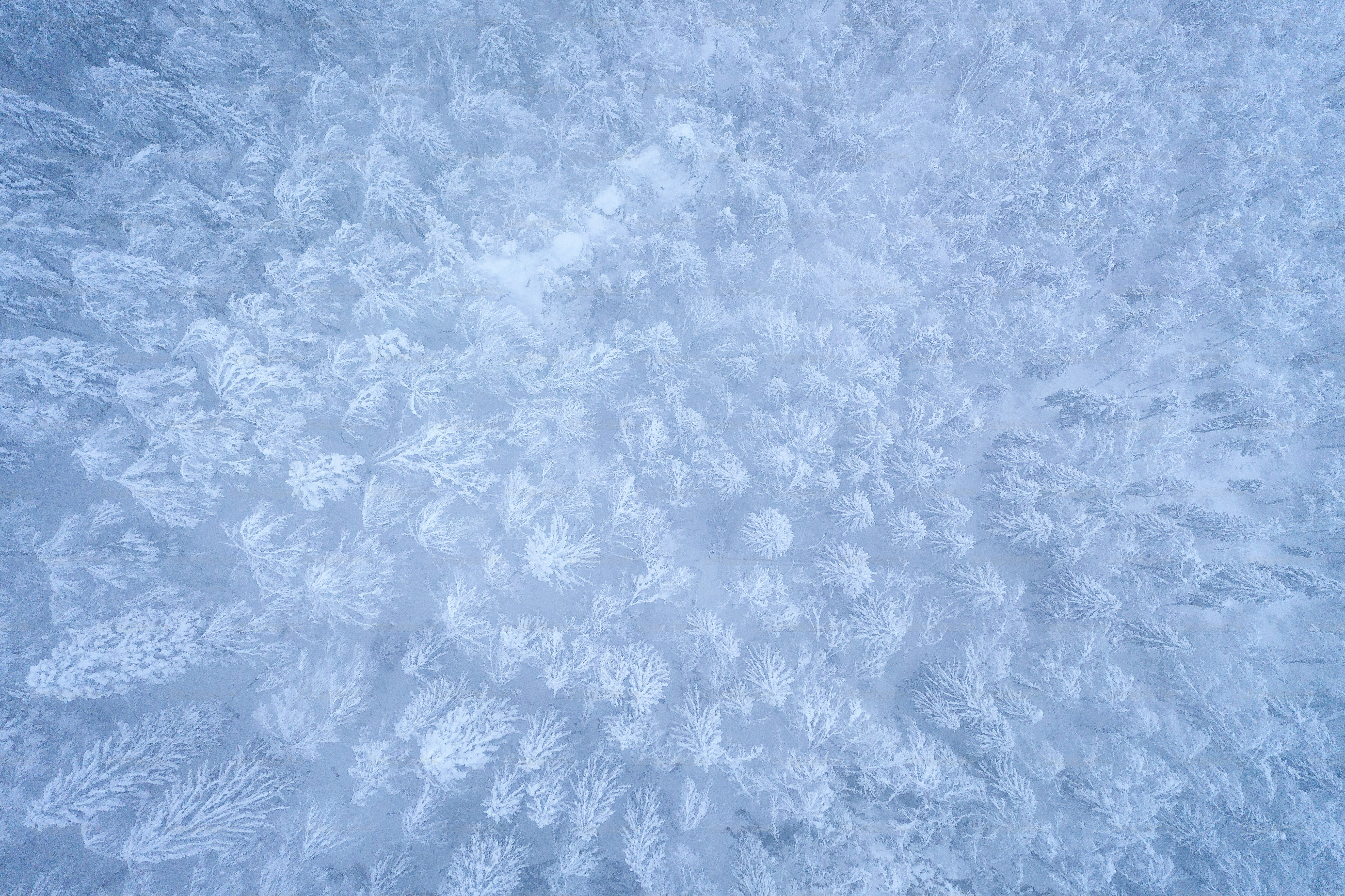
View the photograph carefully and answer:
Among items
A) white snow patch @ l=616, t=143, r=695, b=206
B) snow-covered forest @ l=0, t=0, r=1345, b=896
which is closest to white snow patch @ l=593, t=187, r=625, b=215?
snow-covered forest @ l=0, t=0, r=1345, b=896

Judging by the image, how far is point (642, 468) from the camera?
22.2 metres

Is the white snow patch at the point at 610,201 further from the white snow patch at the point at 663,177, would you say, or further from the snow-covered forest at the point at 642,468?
the white snow patch at the point at 663,177

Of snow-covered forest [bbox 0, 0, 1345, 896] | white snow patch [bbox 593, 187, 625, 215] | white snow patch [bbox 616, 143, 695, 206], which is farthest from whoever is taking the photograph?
white snow patch [bbox 616, 143, 695, 206]

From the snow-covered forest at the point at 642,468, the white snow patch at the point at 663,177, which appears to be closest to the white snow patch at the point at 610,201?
the snow-covered forest at the point at 642,468

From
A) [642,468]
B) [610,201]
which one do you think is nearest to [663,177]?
[610,201]

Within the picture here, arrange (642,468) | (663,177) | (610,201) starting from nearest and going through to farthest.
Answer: (642,468) < (610,201) < (663,177)

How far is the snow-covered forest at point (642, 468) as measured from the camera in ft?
57.9

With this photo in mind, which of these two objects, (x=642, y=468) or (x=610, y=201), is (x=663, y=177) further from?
(x=642, y=468)

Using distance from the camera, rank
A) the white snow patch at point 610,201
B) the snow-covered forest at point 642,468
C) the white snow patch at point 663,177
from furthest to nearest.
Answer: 1. the white snow patch at point 663,177
2. the white snow patch at point 610,201
3. the snow-covered forest at point 642,468

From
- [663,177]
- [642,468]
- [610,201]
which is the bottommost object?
[642,468]

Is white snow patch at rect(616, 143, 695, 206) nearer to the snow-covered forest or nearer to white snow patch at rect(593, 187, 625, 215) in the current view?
the snow-covered forest

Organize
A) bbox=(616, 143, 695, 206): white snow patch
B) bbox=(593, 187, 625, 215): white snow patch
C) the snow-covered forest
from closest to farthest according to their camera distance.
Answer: the snow-covered forest < bbox=(593, 187, 625, 215): white snow patch < bbox=(616, 143, 695, 206): white snow patch

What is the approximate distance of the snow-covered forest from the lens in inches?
695

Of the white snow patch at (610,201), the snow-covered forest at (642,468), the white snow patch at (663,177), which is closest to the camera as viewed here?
the snow-covered forest at (642,468)
